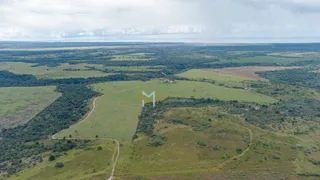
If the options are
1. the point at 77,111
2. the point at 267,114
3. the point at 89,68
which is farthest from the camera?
the point at 89,68

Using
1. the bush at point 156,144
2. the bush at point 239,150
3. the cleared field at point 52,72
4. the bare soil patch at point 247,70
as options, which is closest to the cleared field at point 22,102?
the cleared field at point 52,72

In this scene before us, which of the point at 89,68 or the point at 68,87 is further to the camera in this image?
the point at 89,68

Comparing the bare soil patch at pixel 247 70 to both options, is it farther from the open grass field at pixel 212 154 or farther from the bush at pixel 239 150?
the bush at pixel 239 150

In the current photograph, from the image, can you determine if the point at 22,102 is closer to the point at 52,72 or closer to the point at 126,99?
the point at 126,99

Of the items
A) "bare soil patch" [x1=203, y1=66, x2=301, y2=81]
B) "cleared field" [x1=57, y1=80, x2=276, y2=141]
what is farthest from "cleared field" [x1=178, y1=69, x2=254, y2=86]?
"cleared field" [x1=57, y1=80, x2=276, y2=141]

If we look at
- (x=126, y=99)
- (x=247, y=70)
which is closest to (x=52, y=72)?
(x=126, y=99)

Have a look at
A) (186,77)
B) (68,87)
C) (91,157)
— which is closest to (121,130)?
(91,157)

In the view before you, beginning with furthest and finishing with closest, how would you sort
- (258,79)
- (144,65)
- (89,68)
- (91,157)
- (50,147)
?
(144,65), (89,68), (258,79), (50,147), (91,157)

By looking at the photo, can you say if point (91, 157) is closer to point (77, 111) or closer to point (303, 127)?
point (77, 111)
